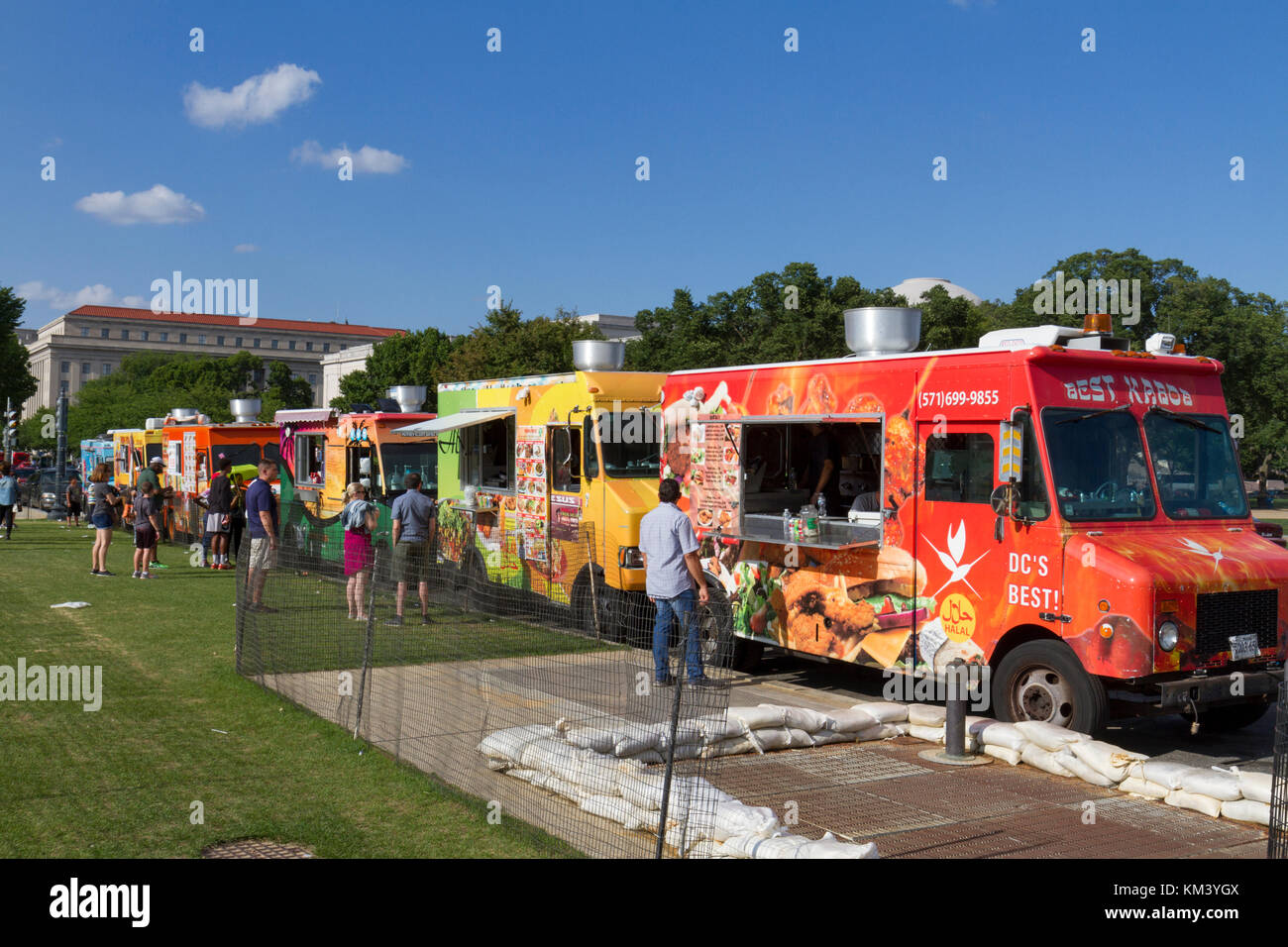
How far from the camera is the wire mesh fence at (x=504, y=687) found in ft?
20.3

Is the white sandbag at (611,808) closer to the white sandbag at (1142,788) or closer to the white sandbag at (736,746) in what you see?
the white sandbag at (736,746)

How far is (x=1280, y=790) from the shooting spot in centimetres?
507

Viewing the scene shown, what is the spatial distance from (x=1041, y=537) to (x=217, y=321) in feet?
520

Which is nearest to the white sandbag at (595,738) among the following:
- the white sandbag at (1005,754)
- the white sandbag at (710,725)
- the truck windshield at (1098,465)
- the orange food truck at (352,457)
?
the white sandbag at (710,725)

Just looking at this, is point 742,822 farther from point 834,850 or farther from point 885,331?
point 885,331

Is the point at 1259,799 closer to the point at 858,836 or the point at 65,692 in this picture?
the point at 858,836

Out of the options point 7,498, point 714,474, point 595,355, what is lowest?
point 7,498

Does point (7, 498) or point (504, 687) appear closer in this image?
point (504, 687)

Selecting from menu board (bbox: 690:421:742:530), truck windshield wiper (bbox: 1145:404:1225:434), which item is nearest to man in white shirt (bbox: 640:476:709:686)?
menu board (bbox: 690:421:742:530)

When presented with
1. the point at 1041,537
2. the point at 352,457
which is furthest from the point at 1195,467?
the point at 352,457

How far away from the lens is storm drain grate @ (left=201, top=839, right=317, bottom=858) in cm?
585

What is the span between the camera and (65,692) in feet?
31.0
